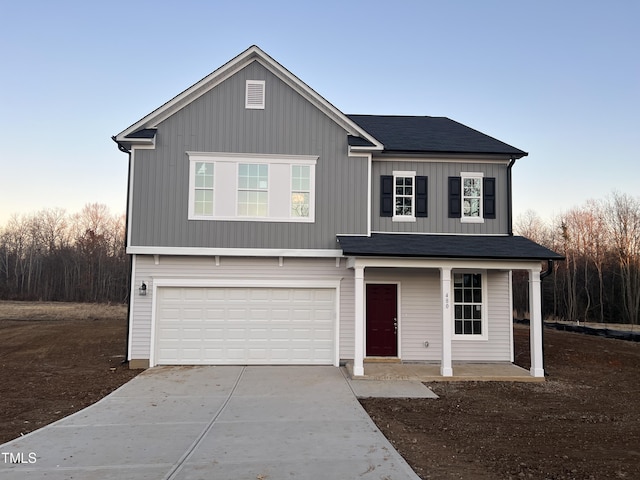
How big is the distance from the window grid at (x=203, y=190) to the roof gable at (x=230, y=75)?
1741mm

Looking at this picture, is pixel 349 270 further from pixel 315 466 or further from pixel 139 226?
pixel 315 466

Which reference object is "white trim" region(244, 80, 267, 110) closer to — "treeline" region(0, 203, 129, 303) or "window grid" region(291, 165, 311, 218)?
"window grid" region(291, 165, 311, 218)

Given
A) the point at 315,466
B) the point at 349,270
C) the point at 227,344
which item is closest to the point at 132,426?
the point at 315,466

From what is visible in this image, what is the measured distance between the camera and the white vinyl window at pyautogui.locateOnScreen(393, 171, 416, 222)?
13375 millimetres

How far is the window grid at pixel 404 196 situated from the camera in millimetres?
13398

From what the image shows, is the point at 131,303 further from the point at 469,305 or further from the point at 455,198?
the point at 455,198

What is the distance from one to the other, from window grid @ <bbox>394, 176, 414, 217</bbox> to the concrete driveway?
5.59 metres

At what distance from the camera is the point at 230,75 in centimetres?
1270

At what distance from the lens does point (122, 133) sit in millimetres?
12211

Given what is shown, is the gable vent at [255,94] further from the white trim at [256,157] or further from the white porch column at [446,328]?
the white porch column at [446,328]

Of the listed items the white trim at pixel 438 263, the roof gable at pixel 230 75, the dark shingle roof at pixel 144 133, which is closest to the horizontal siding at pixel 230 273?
the white trim at pixel 438 263

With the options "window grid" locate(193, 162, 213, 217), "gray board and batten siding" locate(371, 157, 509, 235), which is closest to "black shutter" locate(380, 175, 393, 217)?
"gray board and batten siding" locate(371, 157, 509, 235)

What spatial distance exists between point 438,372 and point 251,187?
7094 mm

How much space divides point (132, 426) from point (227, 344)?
517 centimetres
